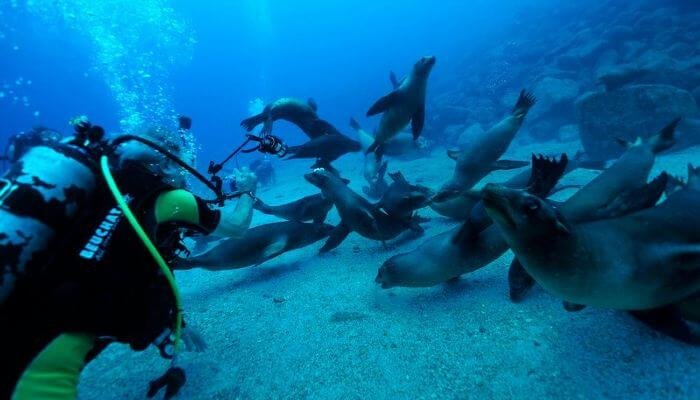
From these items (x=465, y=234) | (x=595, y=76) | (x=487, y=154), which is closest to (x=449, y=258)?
(x=465, y=234)

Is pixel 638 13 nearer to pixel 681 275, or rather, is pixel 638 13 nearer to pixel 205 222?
pixel 681 275

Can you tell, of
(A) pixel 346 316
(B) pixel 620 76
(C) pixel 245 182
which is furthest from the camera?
(B) pixel 620 76

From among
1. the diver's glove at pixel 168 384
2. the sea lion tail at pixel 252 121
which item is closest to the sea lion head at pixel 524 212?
the diver's glove at pixel 168 384

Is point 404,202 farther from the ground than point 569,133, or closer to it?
farther from the ground

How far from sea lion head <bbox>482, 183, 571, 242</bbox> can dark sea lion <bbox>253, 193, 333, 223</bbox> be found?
4.23m

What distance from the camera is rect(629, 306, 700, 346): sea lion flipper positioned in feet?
8.25

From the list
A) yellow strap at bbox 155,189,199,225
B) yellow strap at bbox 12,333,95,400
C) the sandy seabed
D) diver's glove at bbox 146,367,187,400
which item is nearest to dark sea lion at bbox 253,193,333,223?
the sandy seabed

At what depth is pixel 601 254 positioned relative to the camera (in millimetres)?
2240

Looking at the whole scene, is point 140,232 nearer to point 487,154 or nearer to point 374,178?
point 487,154

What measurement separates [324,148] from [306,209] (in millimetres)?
1824

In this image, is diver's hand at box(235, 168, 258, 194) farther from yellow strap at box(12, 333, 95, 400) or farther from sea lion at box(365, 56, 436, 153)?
yellow strap at box(12, 333, 95, 400)

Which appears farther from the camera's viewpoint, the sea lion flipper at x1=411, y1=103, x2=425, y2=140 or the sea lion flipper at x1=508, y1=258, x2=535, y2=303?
the sea lion flipper at x1=411, y1=103, x2=425, y2=140

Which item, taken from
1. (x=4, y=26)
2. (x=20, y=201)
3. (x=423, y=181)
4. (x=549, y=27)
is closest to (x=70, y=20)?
(x=4, y=26)

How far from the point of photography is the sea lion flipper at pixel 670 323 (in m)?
2.52
